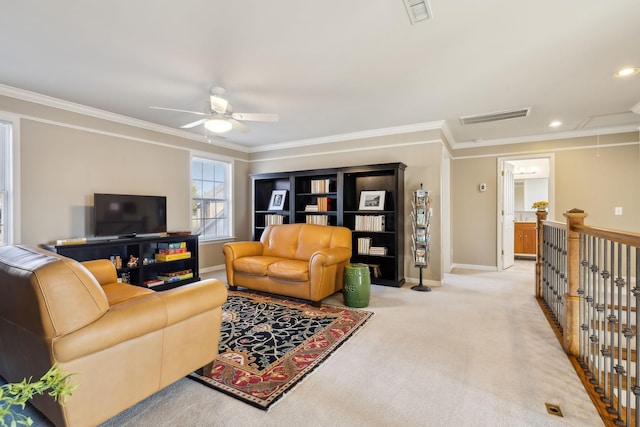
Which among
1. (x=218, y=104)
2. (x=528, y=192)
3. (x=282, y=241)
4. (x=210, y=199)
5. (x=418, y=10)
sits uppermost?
(x=418, y=10)

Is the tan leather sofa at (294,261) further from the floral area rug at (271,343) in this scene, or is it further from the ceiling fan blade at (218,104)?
the ceiling fan blade at (218,104)

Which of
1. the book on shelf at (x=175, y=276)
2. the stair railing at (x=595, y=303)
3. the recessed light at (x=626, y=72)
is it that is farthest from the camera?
the book on shelf at (x=175, y=276)

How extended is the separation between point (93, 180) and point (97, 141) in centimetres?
53

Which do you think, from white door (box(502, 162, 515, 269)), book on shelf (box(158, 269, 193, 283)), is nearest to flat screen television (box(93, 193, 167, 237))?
book on shelf (box(158, 269, 193, 283))

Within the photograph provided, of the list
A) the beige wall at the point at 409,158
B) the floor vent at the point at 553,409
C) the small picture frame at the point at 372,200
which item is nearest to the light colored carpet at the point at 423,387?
the floor vent at the point at 553,409

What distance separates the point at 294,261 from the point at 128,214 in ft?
7.73

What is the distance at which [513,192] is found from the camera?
612 centimetres

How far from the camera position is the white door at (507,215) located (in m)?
5.62

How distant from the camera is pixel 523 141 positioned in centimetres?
543

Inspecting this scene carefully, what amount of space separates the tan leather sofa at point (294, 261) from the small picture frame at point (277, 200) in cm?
101

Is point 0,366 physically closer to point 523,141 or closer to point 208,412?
point 208,412

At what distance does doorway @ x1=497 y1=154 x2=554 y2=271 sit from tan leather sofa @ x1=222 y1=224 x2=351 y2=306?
3.20 m

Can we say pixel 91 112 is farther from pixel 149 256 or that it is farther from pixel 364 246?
pixel 364 246

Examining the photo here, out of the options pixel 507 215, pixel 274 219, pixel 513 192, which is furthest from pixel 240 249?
pixel 513 192
